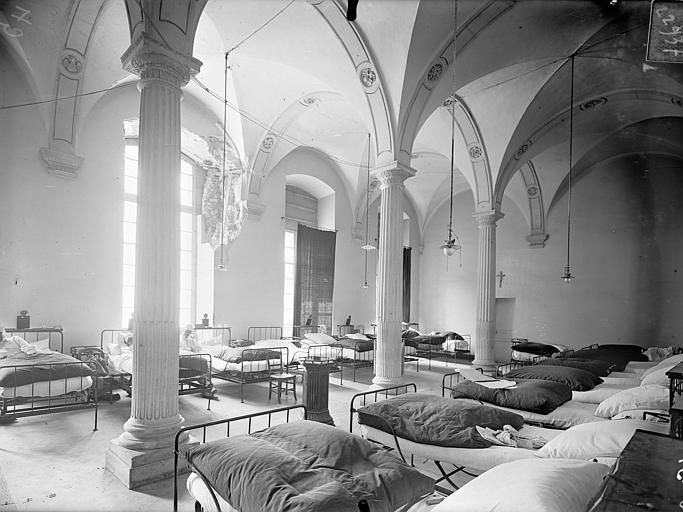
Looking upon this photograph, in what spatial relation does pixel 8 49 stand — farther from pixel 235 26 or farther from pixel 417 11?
pixel 417 11

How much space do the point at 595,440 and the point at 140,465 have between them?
Answer: 4238mm

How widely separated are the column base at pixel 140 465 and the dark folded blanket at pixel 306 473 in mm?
1599

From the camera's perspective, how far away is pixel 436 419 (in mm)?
4402

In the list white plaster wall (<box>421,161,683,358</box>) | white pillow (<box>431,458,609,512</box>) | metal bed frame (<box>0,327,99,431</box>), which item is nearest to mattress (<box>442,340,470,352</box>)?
white plaster wall (<box>421,161,683,358</box>)

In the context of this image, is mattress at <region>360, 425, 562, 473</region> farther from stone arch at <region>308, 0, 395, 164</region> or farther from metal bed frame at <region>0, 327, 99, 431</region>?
stone arch at <region>308, 0, 395, 164</region>

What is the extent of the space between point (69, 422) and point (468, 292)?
45.7 feet

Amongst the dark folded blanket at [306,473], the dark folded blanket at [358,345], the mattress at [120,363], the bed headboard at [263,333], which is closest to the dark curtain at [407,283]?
the dark folded blanket at [358,345]

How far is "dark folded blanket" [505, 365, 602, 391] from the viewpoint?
22.3ft

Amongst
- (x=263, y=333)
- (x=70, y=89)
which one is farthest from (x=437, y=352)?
(x=70, y=89)

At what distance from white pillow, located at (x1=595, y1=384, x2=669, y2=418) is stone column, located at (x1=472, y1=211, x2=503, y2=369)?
5488 mm

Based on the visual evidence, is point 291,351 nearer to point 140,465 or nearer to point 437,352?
point 437,352

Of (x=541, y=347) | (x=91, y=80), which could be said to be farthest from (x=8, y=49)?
(x=541, y=347)

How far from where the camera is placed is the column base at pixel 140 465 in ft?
14.0

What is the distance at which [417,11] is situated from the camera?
259 inches
